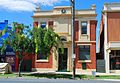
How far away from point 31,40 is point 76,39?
11652 millimetres

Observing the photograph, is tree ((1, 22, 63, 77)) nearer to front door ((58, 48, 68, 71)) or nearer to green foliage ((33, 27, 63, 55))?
green foliage ((33, 27, 63, 55))

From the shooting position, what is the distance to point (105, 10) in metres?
41.4

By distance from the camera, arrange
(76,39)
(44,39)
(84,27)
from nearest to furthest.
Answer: (44,39)
(76,39)
(84,27)

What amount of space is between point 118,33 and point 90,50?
4645mm

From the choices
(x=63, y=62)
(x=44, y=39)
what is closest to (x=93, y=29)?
(x=63, y=62)

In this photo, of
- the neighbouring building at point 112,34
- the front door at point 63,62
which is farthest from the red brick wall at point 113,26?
the front door at point 63,62

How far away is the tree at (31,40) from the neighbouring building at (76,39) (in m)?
9.72

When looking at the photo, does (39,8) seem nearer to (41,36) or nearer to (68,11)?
(68,11)

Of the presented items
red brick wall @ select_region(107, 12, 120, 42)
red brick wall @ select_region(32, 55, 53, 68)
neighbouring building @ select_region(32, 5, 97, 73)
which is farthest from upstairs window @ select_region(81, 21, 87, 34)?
red brick wall @ select_region(32, 55, 53, 68)

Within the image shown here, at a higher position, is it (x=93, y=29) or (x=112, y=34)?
(x=93, y=29)

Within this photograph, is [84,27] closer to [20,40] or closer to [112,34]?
[112,34]

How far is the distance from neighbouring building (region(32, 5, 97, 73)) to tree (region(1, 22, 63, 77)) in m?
9.72

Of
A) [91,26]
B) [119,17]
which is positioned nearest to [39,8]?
[91,26]

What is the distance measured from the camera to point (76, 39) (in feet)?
142
